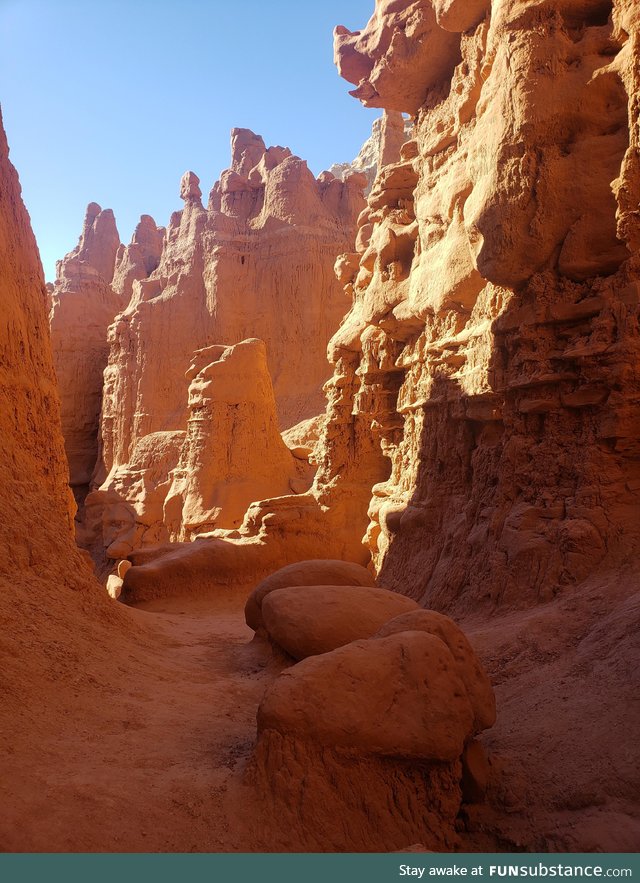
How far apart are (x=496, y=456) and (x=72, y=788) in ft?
16.1

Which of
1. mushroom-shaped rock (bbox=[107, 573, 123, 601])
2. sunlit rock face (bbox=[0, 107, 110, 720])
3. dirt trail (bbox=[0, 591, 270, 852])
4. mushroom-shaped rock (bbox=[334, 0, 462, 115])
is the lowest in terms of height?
mushroom-shaped rock (bbox=[107, 573, 123, 601])

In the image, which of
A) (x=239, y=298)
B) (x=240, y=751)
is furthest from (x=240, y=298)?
(x=240, y=751)

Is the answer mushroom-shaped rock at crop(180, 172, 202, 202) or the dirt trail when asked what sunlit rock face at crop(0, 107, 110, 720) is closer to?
the dirt trail

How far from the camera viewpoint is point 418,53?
29.1ft

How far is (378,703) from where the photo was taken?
3.03 meters

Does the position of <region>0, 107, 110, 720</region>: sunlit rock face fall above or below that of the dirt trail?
above

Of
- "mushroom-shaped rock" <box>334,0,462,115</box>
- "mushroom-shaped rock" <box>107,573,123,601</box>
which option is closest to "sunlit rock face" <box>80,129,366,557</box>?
"mushroom-shaped rock" <box>107,573,123,601</box>

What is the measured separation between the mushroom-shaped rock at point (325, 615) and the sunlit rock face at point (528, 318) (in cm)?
128

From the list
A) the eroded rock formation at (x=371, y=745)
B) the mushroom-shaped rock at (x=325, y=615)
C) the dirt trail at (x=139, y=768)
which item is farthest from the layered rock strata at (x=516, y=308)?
the dirt trail at (x=139, y=768)

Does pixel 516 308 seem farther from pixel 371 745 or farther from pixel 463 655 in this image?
pixel 371 745

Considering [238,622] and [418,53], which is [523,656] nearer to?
[238,622]

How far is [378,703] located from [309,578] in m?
3.16

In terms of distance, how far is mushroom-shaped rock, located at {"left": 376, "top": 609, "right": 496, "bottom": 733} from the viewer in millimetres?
3373

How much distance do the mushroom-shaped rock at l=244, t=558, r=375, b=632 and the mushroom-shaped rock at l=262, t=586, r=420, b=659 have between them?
99 cm
